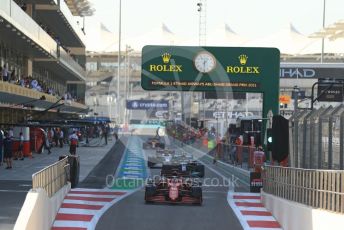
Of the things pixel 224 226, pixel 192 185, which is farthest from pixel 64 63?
pixel 224 226

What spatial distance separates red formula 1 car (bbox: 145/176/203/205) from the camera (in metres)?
17.1

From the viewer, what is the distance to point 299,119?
13750mm

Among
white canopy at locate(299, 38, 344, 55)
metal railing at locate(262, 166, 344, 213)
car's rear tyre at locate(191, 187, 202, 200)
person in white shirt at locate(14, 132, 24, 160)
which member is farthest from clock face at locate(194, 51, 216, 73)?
white canopy at locate(299, 38, 344, 55)

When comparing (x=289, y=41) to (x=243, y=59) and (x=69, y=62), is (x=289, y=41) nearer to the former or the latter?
(x=69, y=62)

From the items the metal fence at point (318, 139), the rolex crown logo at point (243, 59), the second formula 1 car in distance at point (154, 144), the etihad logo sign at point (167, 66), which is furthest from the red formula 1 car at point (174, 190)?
the second formula 1 car in distance at point (154, 144)

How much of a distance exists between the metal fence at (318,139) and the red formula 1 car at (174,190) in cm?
330

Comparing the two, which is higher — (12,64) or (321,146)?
(12,64)

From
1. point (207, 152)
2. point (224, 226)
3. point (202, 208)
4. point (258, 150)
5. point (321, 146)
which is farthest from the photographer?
point (207, 152)

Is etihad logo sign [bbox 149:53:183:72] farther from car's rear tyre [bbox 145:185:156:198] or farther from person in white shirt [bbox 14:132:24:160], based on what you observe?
person in white shirt [bbox 14:132:24:160]

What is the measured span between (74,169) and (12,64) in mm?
20192

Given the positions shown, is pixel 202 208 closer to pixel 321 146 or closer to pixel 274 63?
pixel 321 146

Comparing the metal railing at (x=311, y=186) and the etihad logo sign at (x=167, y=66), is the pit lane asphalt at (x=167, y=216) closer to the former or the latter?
the metal railing at (x=311, y=186)

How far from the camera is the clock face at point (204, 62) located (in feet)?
74.6

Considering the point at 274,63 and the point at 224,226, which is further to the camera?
the point at 274,63
